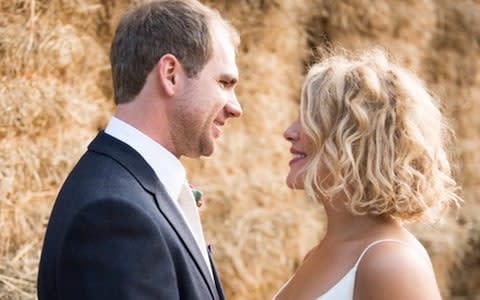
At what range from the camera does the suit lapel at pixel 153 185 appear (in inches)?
64.6

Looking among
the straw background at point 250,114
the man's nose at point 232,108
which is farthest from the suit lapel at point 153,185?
the straw background at point 250,114

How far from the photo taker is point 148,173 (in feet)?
5.47

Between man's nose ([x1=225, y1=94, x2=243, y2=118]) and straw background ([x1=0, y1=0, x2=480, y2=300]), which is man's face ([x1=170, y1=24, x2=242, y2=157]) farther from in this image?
straw background ([x1=0, y1=0, x2=480, y2=300])

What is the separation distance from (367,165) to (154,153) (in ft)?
1.31

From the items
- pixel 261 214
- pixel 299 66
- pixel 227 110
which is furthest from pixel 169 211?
pixel 299 66

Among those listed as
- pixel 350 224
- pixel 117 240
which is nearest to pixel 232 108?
pixel 350 224

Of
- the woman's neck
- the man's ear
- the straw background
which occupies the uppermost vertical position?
the man's ear

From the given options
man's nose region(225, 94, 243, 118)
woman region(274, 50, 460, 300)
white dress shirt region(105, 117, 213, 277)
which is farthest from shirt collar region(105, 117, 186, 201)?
woman region(274, 50, 460, 300)

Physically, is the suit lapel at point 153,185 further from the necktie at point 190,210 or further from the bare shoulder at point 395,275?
the bare shoulder at point 395,275

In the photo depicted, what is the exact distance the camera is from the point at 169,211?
1654 mm

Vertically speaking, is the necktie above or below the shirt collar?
below

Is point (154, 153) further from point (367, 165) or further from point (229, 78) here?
point (367, 165)

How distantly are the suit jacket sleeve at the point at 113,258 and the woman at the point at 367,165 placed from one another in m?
0.41

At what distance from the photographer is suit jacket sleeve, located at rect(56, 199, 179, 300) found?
58.2 inches
